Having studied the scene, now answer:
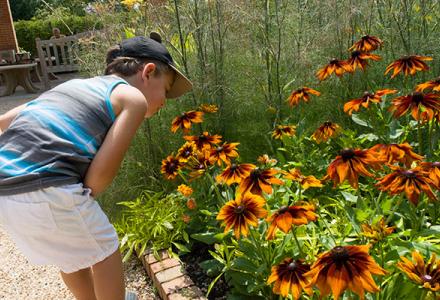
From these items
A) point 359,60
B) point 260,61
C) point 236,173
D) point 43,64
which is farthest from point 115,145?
point 43,64

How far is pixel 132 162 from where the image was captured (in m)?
3.05

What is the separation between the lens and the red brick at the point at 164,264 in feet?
7.43

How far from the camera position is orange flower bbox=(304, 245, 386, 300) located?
98cm

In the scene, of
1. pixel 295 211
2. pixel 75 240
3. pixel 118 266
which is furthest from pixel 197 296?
pixel 295 211

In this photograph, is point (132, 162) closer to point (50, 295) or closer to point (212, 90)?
point (212, 90)

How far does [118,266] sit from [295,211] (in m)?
0.75

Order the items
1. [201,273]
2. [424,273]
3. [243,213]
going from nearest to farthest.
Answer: [424,273] → [243,213] → [201,273]

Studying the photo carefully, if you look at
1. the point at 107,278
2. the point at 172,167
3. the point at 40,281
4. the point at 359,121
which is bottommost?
the point at 40,281

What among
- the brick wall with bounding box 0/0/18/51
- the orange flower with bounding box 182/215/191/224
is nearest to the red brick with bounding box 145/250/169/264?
the orange flower with bounding box 182/215/191/224

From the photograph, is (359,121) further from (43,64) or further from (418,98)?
(43,64)

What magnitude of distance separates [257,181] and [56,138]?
69 centimetres

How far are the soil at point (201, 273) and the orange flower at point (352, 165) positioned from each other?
94 cm

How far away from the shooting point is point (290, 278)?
1257 mm

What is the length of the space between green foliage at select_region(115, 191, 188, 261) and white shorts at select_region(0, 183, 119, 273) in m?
0.75
